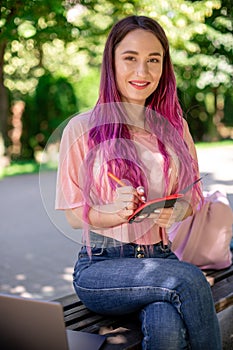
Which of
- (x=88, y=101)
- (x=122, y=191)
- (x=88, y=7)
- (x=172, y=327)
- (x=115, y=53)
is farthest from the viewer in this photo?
(x=88, y=101)

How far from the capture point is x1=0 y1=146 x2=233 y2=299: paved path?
293 centimetres

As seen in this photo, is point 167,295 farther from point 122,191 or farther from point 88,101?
point 88,101

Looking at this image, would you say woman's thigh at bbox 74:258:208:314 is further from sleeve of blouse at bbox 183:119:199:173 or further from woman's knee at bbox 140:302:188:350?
sleeve of blouse at bbox 183:119:199:173

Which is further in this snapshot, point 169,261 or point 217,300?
point 217,300

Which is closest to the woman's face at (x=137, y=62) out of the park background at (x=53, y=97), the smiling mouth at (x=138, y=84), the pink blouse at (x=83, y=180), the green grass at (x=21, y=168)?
the smiling mouth at (x=138, y=84)

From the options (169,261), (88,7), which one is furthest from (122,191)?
(88,7)

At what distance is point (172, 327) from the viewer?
1.81m

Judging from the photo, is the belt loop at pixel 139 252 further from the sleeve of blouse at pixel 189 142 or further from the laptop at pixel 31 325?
the laptop at pixel 31 325

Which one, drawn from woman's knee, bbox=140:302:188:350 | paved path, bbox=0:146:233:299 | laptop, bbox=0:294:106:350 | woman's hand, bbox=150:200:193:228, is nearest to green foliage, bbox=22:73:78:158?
paved path, bbox=0:146:233:299

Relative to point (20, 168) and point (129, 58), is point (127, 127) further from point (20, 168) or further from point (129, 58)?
point (20, 168)

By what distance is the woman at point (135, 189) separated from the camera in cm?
187

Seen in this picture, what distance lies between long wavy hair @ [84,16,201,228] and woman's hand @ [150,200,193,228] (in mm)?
93

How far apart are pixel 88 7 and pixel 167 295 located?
388 cm

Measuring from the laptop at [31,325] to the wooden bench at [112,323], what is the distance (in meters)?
0.35
